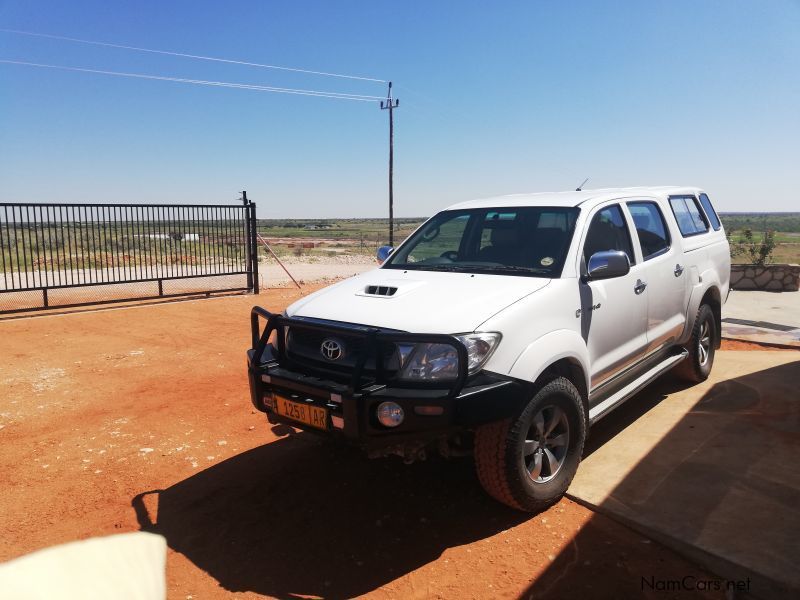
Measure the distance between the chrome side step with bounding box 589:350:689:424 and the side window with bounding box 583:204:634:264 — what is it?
3.09 feet

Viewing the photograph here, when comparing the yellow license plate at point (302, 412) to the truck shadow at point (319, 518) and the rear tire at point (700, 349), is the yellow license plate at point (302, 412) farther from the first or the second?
the rear tire at point (700, 349)

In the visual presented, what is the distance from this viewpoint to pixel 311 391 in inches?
125

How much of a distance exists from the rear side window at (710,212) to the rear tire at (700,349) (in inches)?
40.8

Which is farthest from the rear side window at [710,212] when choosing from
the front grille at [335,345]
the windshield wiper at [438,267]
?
the front grille at [335,345]

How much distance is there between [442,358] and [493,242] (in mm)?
1624

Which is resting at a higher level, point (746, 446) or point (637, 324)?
point (637, 324)

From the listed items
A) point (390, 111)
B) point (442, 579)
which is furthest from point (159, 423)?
point (390, 111)

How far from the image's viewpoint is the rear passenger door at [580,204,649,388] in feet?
12.5

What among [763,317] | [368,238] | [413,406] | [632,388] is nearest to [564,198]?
[632,388]

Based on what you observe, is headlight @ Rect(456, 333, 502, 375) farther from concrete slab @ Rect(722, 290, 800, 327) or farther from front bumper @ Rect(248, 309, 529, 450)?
concrete slab @ Rect(722, 290, 800, 327)

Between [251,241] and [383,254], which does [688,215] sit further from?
[251,241]

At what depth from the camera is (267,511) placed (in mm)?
3525

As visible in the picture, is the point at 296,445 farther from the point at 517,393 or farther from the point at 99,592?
the point at 517,393

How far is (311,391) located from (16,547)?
5.99 feet
